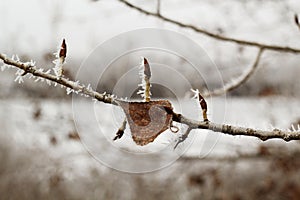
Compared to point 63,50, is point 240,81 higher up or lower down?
higher up

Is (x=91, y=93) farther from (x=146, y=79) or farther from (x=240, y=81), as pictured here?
(x=240, y=81)

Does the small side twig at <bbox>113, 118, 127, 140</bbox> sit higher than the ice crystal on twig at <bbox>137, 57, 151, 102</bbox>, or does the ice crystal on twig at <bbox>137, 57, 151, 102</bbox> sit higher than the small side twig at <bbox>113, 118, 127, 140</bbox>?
the ice crystal on twig at <bbox>137, 57, 151, 102</bbox>

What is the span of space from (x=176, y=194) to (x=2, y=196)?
5.16 ft

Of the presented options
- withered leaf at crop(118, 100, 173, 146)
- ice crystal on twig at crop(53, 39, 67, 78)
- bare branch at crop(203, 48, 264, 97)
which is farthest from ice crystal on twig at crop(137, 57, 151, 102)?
bare branch at crop(203, 48, 264, 97)

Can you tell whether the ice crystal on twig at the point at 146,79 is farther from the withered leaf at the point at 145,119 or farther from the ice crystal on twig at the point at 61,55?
the ice crystal on twig at the point at 61,55

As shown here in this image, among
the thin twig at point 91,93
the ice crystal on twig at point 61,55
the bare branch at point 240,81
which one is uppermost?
the bare branch at point 240,81

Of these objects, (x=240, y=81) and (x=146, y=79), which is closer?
(x=146, y=79)

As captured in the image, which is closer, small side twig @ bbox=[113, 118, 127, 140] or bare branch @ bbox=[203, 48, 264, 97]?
small side twig @ bbox=[113, 118, 127, 140]

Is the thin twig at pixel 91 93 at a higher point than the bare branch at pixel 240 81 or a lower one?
lower

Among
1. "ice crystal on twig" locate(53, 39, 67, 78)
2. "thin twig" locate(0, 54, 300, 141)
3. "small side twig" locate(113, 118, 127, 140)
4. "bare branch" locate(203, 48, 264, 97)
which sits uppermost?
"bare branch" locate(203, 48, 264, 97)

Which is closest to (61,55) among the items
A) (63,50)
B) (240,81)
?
(63,50)

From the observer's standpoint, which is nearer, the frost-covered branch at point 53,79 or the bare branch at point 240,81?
the frost-covered branch at point 53,79

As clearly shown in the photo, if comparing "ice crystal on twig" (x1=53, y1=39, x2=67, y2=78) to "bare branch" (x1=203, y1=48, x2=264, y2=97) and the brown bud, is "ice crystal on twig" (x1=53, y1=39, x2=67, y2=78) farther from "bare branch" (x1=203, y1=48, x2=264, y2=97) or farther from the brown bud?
"bare branch" (x1=203, y1=48, x2=264, y2=97)

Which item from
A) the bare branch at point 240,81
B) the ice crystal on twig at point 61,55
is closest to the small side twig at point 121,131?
the ice crystal on twig at point 61,55
